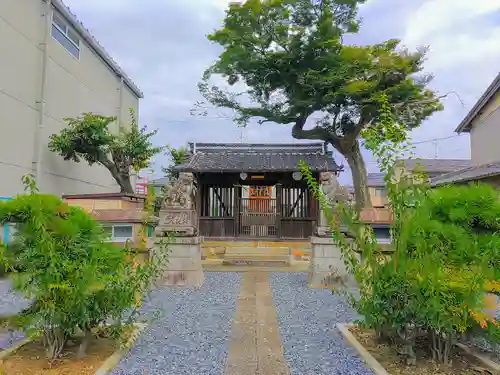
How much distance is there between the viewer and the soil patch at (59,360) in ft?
10.7

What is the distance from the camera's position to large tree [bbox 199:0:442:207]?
44.9 feet

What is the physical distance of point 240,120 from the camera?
1600 centimetres

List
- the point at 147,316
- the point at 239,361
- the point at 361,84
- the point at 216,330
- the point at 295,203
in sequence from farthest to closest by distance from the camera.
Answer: the point at 295,203
the point at 361,84
the point at 147,316
the point at 216,330
the point at 239,361

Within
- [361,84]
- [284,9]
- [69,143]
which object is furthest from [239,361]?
[284,9]

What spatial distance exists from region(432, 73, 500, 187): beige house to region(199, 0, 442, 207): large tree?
1.66 metres

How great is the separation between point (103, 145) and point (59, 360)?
10979 millimetres

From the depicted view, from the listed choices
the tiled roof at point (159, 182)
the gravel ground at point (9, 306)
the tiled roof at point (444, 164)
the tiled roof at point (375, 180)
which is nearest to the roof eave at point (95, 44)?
the tiled roof at point (159, 182)

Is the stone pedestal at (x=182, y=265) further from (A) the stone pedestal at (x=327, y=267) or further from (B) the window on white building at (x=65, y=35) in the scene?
(B) the window on white building at (x=65, y=35)

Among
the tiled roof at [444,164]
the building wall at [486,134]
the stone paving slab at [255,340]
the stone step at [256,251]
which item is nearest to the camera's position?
the stone paving slab at [255,340]

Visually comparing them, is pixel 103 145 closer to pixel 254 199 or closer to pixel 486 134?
pixel 254 199

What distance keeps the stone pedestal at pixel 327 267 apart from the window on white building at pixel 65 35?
10848 millimetres

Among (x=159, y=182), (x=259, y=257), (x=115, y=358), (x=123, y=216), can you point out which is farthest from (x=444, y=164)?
(x=115, y=358)

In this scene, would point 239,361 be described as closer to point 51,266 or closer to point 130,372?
point 130,372

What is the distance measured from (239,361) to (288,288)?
4401 millimetres
